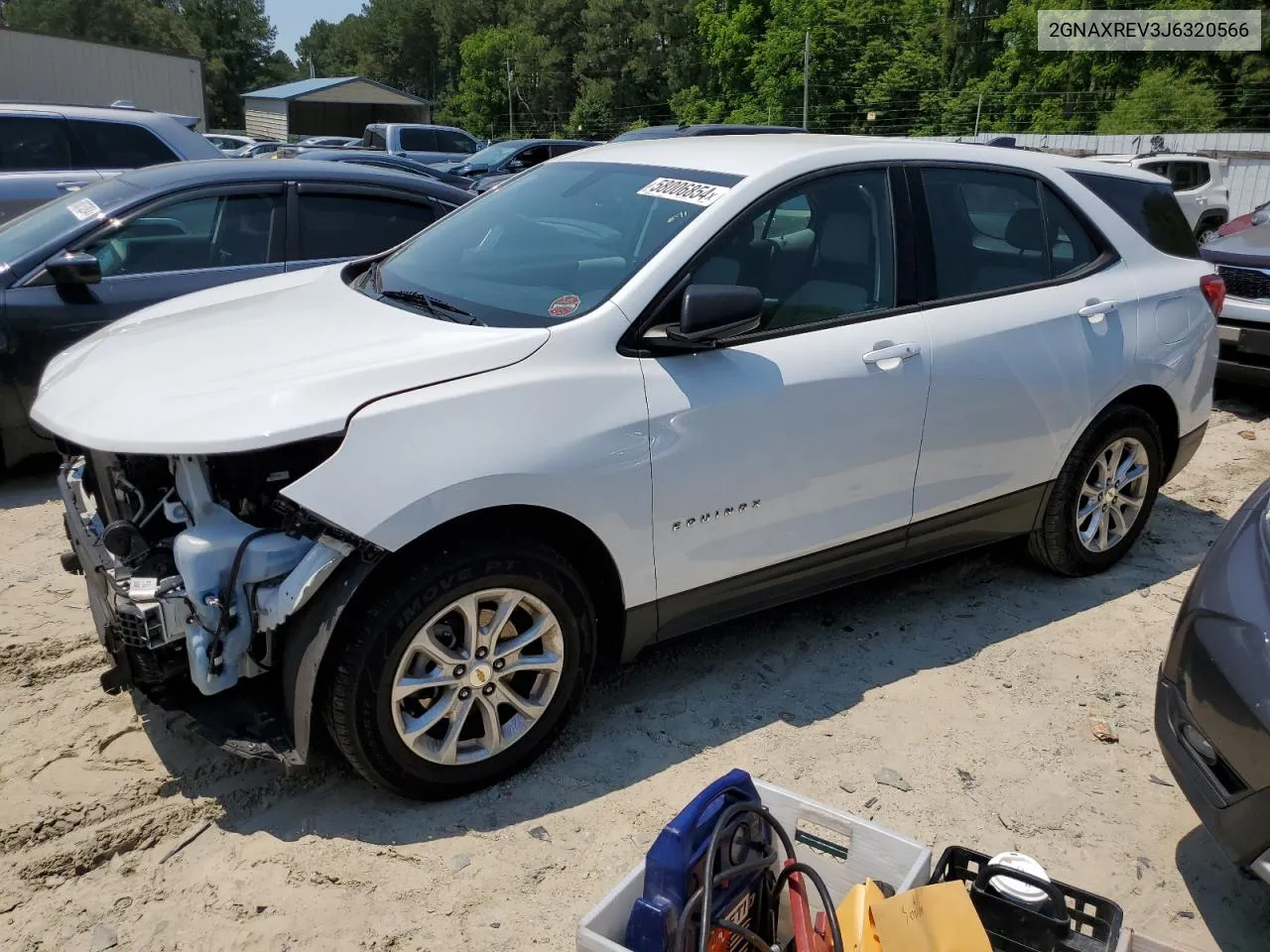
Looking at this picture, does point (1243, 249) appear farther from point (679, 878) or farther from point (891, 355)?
point (679, 878)

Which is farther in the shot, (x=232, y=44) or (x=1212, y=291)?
(x=232, y=44)

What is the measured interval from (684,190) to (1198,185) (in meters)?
15.9

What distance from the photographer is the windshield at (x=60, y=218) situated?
541 centimetres

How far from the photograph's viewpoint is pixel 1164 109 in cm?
3762

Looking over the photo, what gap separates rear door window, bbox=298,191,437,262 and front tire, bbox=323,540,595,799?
3595mm

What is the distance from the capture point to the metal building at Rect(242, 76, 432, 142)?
5150 cm

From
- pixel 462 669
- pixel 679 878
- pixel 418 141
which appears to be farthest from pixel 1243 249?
pixel 418 141

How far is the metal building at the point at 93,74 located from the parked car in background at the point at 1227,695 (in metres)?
29.3

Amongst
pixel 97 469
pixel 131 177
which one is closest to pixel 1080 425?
pixel 97 469

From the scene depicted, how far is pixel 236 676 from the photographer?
8.95 ft

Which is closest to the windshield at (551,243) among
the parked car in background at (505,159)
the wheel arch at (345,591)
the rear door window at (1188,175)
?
the wheel arch at (345,591)

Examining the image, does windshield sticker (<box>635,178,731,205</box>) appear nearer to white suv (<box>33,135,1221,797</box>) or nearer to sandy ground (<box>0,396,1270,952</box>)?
white suv (<box>33,135,1221,797</box>)

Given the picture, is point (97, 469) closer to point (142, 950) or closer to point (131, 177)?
point (142, 950)

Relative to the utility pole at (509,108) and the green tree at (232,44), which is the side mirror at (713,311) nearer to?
the utility pole at (509,108)
